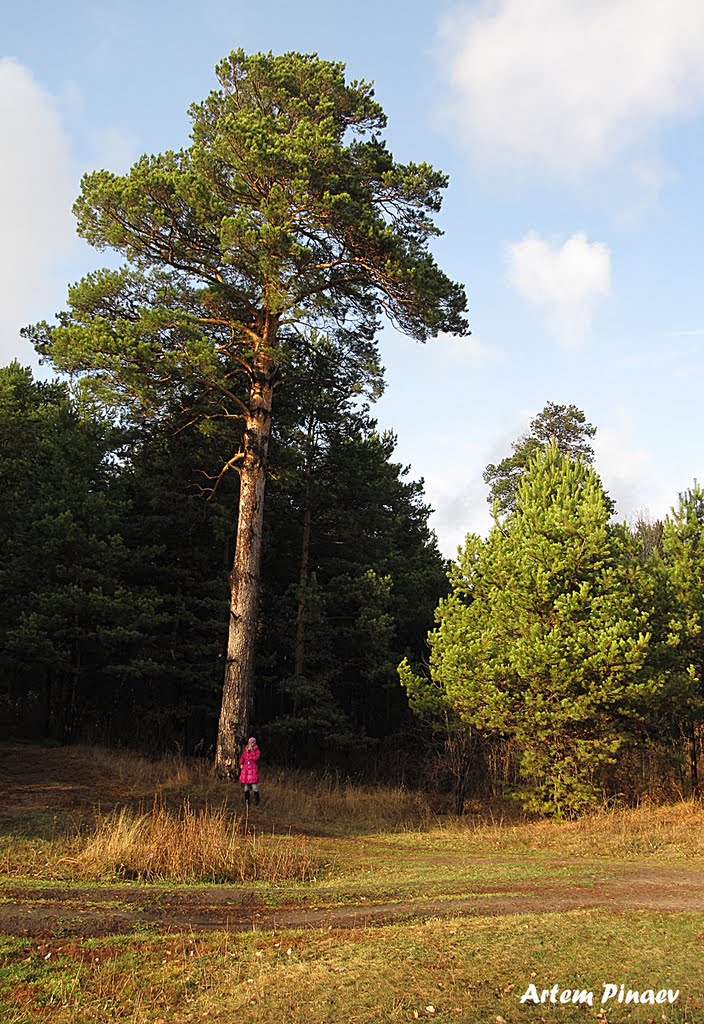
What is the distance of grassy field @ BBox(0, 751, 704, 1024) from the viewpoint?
20.1ft

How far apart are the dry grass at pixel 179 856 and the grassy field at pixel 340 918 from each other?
0.10ft

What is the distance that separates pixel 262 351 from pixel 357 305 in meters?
3.53

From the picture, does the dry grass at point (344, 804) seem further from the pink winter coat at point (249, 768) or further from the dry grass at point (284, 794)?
the pink winter coat at point (249, 768)

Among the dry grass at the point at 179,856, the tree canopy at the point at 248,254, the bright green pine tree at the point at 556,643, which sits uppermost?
the tree canopy at the point at 248,254

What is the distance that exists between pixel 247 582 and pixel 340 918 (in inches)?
456

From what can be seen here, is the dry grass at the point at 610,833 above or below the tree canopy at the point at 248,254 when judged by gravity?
below

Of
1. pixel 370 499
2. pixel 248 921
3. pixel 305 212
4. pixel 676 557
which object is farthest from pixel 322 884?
pixel 370 499

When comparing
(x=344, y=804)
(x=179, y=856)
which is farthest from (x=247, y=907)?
(x=344, y=804)

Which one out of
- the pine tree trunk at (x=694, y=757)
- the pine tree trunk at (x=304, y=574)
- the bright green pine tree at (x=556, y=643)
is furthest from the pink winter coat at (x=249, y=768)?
the pine tree trunk at (x=694, y=757)

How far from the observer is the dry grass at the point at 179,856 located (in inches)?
416

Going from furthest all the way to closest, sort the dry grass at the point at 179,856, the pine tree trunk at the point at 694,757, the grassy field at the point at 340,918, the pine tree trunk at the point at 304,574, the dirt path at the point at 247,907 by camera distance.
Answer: the pine tree trunk at the point at 304,574, the pine tree trunk at the point at 694,757, the dry grass at the point at 179,856, the dirt path at the point at 247,907, the grassy field at the point at 340,918

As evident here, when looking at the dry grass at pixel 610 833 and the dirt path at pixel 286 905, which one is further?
the dry grass at pixel 610 833

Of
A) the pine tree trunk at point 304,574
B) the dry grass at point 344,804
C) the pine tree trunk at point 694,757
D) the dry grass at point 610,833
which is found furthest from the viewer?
the pine tree trunk at point 304,574

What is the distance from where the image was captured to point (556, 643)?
15594 mm
